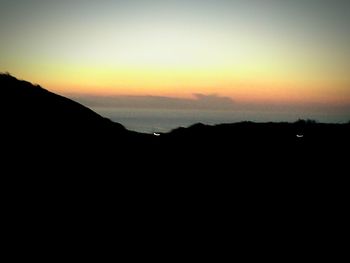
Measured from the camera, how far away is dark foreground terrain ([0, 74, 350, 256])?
1373 centimetres

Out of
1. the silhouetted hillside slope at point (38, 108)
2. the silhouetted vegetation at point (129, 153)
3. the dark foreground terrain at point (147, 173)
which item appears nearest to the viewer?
the dark foreground terrain at point (147, 173)

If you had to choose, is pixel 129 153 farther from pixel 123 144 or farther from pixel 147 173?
pixel 147 173

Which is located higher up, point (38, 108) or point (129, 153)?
point (38, 108)

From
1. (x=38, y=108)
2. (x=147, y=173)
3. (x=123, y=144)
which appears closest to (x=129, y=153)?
(x=123, y=144)

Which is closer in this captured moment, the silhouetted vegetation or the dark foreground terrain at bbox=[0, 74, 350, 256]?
the dark foreground terrain at bbox=[0, 74, 350, 256]

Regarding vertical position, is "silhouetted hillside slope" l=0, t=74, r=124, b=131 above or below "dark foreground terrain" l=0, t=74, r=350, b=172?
above

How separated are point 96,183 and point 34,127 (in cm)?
453

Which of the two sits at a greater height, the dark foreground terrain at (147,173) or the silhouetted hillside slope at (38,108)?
the silhouetted hillside slope at (38,108)

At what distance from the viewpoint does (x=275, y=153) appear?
73.6 feet

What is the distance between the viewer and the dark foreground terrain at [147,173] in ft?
45.1

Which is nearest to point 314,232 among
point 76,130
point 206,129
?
point 76,130

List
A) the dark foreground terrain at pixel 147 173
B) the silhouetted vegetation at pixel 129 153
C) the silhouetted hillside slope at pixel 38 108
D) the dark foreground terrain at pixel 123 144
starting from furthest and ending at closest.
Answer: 1. the silhouetted hillside slope at pixel 38 108
2. the dark foreground terrain at pixel 123 144
3. the silhouetted vegetation at pixel 129 153
4. the dark foreground terrain at pixel 147 173

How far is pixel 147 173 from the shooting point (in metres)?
17.5

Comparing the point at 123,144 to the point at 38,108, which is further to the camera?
the point at 123,144
